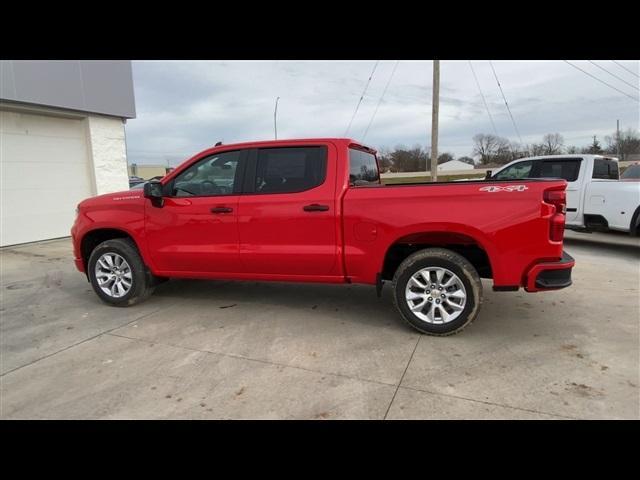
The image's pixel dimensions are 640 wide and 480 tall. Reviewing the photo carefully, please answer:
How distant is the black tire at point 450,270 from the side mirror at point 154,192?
2762mm

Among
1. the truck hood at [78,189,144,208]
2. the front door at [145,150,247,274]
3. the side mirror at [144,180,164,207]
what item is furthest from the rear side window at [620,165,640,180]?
the truck hood at [78,189,144,208]

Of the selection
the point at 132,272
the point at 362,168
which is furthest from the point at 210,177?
the point at 362,168

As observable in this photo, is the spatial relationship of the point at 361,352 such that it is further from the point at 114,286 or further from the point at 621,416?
the point at 114,286

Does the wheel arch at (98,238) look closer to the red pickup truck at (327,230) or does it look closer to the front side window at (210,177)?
the red pickup truck at (327,230)

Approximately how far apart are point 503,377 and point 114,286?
438cm

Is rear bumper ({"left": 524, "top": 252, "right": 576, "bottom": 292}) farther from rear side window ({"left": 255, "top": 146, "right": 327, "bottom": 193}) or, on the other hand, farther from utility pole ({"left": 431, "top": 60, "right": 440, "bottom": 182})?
utility pole ({"left": 431, "top": 60, "right": 440, "bottom": 182})

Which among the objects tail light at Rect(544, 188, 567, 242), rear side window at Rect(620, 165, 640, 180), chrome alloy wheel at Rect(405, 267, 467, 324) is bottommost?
chrome alloy wheel at Rect(405, 267, 467, 324)

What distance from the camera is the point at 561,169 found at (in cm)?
855

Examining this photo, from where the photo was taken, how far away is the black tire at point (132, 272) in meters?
4.93

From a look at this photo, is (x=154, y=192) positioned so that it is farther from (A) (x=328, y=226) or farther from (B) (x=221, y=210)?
(A) (x=328, y=226)

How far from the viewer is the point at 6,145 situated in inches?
373

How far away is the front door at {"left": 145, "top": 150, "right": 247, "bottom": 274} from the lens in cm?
450

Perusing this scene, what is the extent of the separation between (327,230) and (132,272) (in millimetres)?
2494

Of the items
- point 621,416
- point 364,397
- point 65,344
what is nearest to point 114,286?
point 65,344
